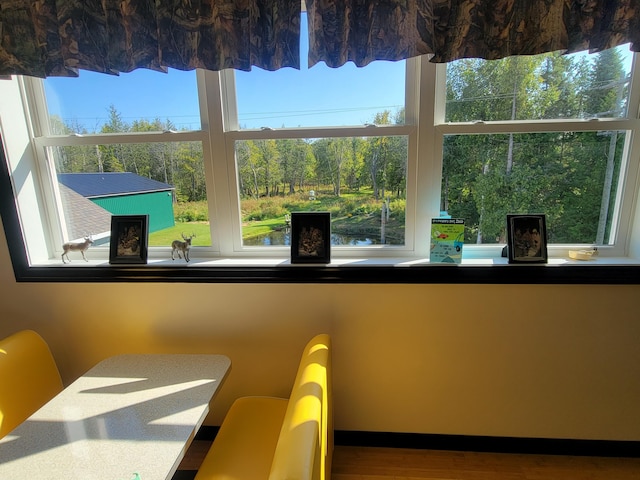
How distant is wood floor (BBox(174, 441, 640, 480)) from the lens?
136cm

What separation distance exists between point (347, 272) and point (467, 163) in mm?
724

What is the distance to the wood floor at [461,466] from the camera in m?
1.36

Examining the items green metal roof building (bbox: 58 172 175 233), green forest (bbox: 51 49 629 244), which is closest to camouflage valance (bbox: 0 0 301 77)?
green forest (bbox: 51 49 629 244)

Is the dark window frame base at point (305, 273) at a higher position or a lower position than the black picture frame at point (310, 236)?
lower

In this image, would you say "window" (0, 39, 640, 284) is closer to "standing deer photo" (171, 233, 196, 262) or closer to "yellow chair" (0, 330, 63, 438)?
"standing deer photo" (171, 233, 196, 262)

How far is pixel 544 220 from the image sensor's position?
1322 mm

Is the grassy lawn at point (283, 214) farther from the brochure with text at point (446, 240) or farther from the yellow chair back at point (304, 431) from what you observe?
the yellow chair back at point (304, 431)

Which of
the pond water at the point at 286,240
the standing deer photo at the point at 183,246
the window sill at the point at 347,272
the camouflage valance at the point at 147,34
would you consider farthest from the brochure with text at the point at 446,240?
the standing deer photo at the point at 183,246

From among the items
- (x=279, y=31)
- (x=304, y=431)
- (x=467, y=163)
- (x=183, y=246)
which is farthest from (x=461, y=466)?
(x=279, y=31)

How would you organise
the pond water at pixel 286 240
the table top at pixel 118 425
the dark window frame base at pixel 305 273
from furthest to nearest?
the pond water at pixel 286 240, the dark window frame base at pixel 305 273, the table top at pixel 118 425

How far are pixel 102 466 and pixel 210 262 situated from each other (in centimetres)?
81

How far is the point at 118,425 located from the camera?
90cm

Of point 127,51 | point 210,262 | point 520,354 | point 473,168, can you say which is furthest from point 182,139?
point 520,354

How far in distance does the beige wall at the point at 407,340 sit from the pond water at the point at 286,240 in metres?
0.24
